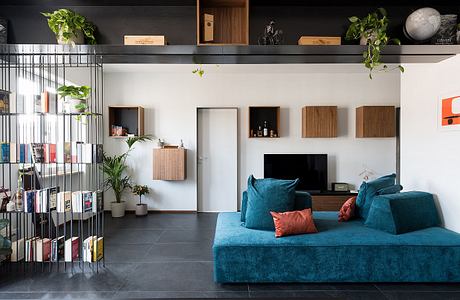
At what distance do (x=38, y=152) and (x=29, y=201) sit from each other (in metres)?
0.51

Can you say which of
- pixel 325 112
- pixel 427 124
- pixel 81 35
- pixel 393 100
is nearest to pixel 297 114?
pixel 325 112

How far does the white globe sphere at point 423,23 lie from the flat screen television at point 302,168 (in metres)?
3.60

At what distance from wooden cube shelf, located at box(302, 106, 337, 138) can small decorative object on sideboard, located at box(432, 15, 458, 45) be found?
3.11m

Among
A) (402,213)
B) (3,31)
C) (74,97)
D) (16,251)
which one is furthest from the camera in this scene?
(16,251)

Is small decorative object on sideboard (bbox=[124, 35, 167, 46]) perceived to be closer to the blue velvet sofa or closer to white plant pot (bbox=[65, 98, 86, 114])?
white plant pot (bbox=[65, 98, 86, 114])

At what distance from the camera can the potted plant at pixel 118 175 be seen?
19.1 feet

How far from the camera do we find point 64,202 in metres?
3.21

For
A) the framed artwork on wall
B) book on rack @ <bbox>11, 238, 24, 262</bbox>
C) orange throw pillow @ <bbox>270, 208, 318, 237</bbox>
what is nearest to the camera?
orange throw pillow @ <bbox>270, 208, 318, 237</bbox>

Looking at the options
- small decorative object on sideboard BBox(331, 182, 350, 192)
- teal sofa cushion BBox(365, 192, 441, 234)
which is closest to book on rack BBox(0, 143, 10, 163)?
teal sofa cushion BBox(365, 192, 441, 234)

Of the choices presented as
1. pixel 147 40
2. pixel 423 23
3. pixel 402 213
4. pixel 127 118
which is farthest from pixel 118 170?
pixel 423 23

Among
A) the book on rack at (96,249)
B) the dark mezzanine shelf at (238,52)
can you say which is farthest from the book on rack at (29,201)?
the dark mezzanine shelf at (238,52)

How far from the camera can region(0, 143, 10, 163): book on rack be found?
10.6ft

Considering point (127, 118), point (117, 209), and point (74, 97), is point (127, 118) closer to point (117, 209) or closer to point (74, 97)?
point (117, 209)

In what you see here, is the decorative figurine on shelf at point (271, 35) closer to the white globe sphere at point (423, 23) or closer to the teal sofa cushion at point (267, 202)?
the white globe sphere at point (423, 23)
